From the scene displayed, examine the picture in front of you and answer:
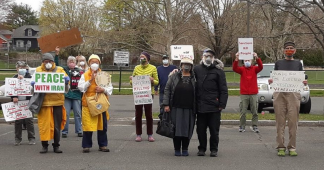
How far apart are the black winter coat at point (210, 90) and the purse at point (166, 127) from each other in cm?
56

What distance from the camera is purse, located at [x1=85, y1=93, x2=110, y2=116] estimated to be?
8.60 metres

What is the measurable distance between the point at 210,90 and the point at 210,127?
690 millimetres

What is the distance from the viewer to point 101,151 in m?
8.94

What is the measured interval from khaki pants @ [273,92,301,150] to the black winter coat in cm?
106

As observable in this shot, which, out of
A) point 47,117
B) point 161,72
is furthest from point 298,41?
point 47,117

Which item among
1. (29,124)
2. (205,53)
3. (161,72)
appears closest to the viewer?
(205,53)

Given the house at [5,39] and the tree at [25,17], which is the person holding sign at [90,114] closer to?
the house at [5,39]

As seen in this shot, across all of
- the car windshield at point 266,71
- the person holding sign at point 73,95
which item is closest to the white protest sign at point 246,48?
the person holding sign at point 73,95

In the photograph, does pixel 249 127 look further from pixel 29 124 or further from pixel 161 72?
pixel 29 124

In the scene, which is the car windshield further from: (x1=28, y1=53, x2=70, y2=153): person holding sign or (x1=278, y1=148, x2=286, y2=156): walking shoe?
(x1=28, y1=53, x2=70, y2=153): person holding sign

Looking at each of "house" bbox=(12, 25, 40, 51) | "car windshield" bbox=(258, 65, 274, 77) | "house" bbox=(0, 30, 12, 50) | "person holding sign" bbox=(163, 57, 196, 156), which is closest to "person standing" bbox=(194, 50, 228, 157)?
"person holding sign" bbox=(163, 57, 196, 156)

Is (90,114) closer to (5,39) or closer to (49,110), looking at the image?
(49,110)

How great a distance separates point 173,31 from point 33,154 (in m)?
22.3

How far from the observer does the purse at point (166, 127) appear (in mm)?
8453
